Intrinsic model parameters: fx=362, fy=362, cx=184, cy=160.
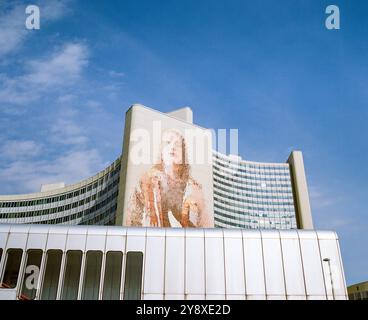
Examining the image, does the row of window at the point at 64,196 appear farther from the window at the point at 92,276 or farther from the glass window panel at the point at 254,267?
the glass window panel at the point at 254,267

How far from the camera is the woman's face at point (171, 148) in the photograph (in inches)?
3526

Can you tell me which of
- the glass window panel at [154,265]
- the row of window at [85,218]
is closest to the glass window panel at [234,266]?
the glass window panel at [154,265]

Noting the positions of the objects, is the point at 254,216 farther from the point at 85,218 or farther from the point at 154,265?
the point at 154,265

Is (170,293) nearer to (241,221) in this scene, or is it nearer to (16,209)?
(16,209)

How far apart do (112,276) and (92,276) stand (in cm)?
159

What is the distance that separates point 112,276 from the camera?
28125 mm

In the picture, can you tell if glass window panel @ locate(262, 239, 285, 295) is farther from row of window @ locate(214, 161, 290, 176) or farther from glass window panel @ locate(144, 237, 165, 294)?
row of window @ locate(214, 161, 290, 176)

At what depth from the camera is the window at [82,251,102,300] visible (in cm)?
2779

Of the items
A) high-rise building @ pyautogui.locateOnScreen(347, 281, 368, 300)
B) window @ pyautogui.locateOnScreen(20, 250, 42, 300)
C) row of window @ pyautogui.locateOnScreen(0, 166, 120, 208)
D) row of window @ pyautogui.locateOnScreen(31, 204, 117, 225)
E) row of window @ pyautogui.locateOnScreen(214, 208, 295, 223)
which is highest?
row of window @ pyautogui.locateOnScreen(214, 208, 295, 223)

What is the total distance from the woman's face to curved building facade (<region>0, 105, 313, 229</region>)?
32cm

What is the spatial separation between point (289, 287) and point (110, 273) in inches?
544

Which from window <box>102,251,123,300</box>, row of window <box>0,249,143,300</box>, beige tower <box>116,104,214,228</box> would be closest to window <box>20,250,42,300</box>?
row of window <box>0,249,143,300</box>

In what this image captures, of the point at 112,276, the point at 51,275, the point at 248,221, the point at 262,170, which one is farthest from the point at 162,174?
the point at 262,170

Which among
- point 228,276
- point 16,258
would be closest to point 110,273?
point 16,258
